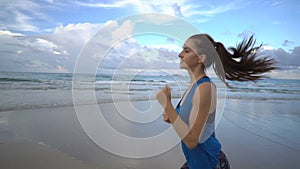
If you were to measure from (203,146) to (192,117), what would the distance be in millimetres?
260

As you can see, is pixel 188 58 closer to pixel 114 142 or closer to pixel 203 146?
pixel 203 146

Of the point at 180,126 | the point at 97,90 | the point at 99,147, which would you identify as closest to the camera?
the point at 180,126

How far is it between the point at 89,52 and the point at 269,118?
335 inches

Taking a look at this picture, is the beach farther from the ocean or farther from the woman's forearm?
Answer: the woman's forearm

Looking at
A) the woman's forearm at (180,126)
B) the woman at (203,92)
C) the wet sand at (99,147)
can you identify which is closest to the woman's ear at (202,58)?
the woman at (203,92)

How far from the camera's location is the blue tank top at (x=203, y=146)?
164cm

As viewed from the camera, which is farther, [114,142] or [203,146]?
[114,142]

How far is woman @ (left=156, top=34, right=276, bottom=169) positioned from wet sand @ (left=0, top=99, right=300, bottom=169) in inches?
96.1

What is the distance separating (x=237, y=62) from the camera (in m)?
1.94

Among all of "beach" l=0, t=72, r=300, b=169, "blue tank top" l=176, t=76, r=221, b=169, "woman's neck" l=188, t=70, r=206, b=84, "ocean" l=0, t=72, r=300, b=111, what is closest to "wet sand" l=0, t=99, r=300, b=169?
"beach" l=0, t=72, r=300, b=169

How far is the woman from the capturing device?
5.03 ft

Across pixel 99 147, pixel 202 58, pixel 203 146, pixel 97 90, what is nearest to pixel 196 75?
pixel 202 58

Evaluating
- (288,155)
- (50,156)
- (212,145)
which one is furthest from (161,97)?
(288,155)

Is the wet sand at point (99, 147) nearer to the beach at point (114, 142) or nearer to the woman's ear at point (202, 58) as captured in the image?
the beach at point (114, 142)
